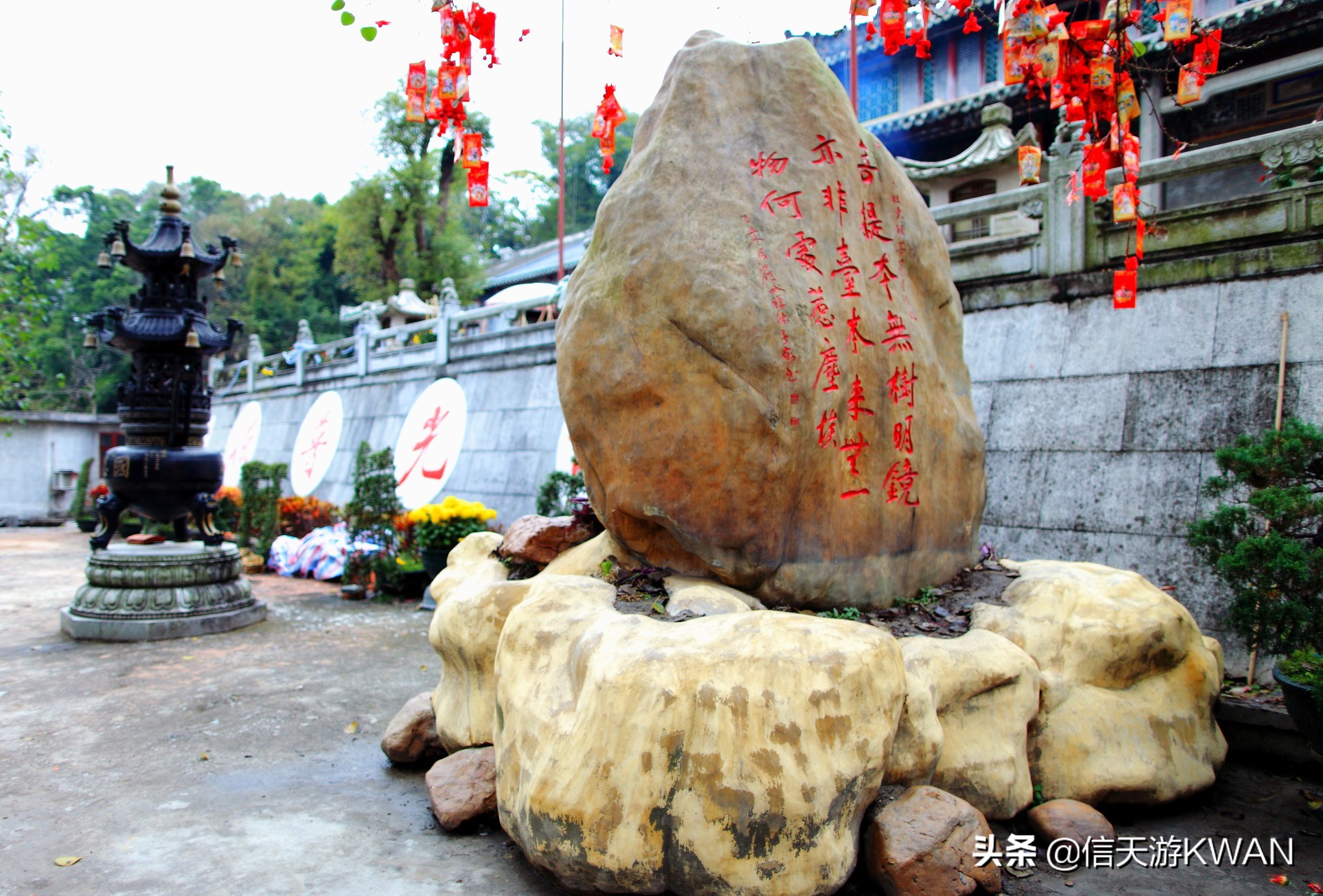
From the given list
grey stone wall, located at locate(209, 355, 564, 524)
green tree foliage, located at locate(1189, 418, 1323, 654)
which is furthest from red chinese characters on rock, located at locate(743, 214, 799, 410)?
grey stone wall, located at locate(209, 355, 564, 524)

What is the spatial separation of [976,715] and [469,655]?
2.08 m

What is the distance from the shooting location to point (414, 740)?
384 cm

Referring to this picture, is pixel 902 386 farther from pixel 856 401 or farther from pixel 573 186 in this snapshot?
pixel 573 186

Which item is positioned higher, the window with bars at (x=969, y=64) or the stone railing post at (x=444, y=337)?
the window with bars at (x=969, y=64)

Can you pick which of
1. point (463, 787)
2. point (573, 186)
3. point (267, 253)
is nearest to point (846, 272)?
point (463, 787)

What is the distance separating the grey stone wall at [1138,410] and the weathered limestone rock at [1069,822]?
2.18 meters

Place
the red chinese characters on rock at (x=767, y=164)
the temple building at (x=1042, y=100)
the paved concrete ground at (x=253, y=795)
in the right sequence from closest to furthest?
the paved concrete ground at (x=253, y=795), the red chinese characters on rock at (x=767, y=164), the temple building at (x=1042, y=100)

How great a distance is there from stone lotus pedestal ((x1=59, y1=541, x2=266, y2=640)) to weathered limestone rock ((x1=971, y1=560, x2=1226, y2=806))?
19.4 ft

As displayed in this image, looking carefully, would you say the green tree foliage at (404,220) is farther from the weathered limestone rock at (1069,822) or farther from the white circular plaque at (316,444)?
the weathered limestone rock at (1069,822)

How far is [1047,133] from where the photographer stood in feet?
36.3

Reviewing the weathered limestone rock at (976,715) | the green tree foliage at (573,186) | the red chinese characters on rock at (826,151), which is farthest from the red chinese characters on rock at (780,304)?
the green tree foliage at (573,186)

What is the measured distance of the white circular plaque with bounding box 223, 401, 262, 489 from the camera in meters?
16.7

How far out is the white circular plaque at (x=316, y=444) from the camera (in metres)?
13.5

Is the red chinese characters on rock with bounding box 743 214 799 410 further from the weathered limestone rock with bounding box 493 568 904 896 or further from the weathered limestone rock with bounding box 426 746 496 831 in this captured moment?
the weathered limestone rock with bounding box 426 746 496 831
